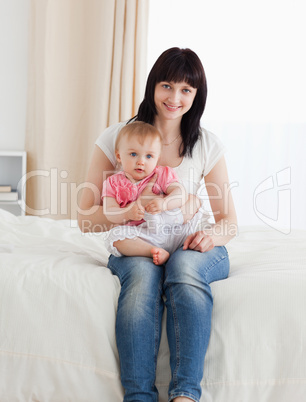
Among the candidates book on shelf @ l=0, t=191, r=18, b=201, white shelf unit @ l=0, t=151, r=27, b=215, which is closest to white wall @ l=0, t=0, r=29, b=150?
white shelf unit @ l=0, t=151, r=27, b=215

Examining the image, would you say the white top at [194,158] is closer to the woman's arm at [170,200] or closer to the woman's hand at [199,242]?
the woman's arm at [170,200]

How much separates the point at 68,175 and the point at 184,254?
106 inches

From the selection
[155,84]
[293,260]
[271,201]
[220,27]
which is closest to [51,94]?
[220,27]

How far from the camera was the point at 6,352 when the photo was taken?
50.4 inches

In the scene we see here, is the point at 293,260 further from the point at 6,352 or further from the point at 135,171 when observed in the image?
the point at 6,352

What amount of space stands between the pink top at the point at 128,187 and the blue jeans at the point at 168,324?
247 mm

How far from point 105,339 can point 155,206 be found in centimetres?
41

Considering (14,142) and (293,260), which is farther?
(14,142)

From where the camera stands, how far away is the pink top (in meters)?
1.56

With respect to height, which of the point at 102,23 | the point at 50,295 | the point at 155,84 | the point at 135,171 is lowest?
the point at 50,295

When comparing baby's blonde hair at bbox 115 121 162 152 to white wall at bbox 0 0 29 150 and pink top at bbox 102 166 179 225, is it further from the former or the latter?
white wall at bbox 0 0 29 150

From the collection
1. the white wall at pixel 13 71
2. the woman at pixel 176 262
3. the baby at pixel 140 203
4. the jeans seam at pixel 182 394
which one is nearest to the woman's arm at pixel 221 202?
the woman at pixel 176 262

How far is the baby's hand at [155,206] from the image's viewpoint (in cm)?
147

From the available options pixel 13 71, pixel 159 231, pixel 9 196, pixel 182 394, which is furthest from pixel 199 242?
pixel 13 71
